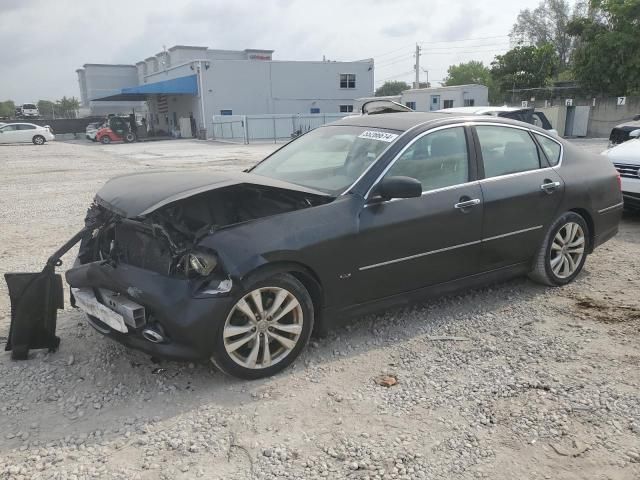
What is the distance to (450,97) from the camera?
3791 centimetres

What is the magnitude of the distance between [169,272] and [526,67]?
39.1m

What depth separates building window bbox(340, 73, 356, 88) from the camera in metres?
50.5

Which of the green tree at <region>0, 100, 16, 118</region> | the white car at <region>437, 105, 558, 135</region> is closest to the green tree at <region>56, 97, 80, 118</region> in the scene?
the green tree at <region>0, 100, 16, 118</region>

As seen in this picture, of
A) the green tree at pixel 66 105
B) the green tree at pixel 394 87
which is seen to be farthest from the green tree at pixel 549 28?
the green tree at pixel 66 105

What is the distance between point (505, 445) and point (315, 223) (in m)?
1.74

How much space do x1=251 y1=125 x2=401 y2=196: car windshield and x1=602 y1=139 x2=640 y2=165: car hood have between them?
4810 millimetres

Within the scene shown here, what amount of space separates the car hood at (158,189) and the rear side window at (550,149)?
7.96 feet

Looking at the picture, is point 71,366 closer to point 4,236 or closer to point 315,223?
point 315,223

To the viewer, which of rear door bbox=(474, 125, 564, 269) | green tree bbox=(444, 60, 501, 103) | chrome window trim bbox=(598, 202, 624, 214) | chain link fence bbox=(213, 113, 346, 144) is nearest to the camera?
rear door bbox=(474, 125, 564, 269)

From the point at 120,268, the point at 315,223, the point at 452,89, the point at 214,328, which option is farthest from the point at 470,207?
the point at 452,89

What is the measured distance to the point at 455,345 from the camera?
4.06m

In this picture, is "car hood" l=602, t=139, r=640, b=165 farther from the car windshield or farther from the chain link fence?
the chain link fence

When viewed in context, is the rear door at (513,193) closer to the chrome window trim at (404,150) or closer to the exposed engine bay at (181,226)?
the chrome window trim at (404,150)

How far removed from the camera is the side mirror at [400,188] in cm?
380
